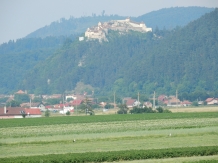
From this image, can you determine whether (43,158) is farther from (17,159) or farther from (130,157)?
(130,157)

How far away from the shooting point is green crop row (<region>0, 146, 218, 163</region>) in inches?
1281

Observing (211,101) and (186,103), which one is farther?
(186,103)

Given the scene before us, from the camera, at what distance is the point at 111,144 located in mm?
40875

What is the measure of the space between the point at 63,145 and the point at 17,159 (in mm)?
8448

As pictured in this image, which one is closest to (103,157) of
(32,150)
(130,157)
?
(130,157)

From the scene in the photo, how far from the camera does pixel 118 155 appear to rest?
3344 centimetres

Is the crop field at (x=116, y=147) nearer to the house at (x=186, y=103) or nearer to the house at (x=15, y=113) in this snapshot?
the house at (x=15, y=113)

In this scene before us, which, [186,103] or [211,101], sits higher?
[211,101]

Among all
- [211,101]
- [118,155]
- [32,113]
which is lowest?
[211,101]

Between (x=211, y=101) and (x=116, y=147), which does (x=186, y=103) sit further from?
(x=116, y=147)

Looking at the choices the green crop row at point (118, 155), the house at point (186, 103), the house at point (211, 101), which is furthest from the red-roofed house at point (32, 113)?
the green crop row at point (118, 155)

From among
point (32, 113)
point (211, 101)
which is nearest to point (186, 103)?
point (211, 101)

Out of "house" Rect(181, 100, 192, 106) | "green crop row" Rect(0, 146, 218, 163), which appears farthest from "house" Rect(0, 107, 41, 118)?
"green crop row" Rect(0, 146, 218, 163)

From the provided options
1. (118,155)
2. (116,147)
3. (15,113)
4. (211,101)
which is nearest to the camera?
(118,155)
